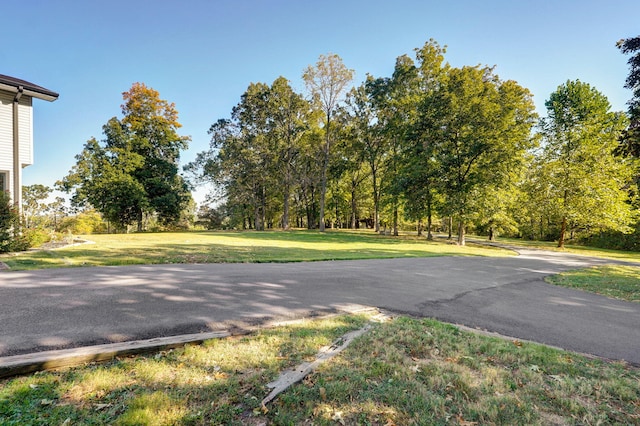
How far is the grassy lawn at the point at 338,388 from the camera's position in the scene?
7.38ft

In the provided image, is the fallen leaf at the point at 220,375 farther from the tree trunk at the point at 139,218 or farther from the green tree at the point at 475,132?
the tree trunk at the point at 139,218

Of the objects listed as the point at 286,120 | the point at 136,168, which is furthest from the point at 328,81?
the point at 136,168

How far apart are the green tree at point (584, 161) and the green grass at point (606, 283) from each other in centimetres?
1279

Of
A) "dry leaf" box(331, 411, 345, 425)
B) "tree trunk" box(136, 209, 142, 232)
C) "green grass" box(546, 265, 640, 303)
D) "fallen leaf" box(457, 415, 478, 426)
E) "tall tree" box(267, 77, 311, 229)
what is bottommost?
"green grass" box(546, 265, 640, 303)

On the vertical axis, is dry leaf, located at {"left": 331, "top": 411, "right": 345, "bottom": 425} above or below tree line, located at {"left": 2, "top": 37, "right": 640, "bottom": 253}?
below

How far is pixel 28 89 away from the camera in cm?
1179

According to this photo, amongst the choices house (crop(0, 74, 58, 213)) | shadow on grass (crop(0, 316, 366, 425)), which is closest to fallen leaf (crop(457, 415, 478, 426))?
shadow on grass (crop(0, 316, 366, 425))

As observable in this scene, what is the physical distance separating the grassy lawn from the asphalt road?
0.82 metres

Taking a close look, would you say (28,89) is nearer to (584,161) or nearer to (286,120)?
(286,120)

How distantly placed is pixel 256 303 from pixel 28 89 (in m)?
14.2

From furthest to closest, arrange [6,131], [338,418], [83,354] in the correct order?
[6,131], [83,354], [338,418]

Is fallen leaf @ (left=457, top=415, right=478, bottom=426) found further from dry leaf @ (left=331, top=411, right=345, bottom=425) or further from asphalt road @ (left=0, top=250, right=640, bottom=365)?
asphalt road @ (left=0, top=250, right=640, bottom=365)

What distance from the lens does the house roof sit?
11344mm

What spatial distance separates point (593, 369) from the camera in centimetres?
339
